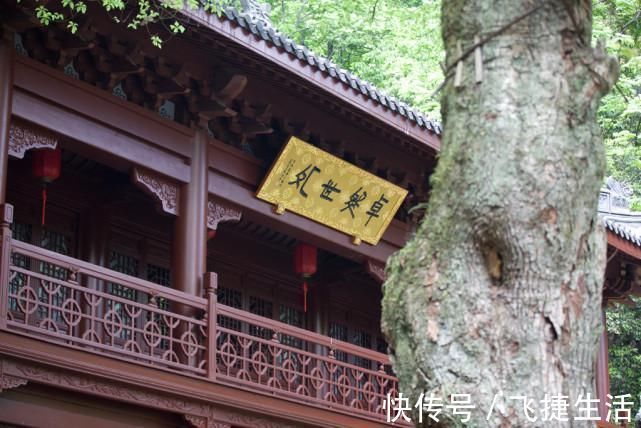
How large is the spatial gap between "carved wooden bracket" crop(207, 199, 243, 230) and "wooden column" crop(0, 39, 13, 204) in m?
2.41

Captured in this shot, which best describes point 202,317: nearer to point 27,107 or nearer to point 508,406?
point 27,107

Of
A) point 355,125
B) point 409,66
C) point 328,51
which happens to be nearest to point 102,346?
point 355,125

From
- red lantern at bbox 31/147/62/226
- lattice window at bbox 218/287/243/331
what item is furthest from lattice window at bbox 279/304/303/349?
red lantern at bbox 31/147/62/226

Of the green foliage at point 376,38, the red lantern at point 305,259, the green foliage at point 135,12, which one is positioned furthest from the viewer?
the green foliage at point 376,38

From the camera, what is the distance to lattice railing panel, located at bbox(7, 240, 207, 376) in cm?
892

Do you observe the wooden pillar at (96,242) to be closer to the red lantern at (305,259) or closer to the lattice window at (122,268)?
the lattice window at (122,268)

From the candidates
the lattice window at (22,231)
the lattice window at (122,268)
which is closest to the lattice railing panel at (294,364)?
the lattice window at (122,268)

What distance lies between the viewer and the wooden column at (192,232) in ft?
35.7

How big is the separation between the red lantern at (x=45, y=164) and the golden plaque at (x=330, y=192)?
2091 mm

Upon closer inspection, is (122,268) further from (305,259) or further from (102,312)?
(305,259)

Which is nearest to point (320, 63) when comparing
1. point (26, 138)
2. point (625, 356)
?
point (26, 138)

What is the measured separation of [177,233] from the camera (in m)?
11.0

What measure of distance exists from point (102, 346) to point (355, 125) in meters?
4.16

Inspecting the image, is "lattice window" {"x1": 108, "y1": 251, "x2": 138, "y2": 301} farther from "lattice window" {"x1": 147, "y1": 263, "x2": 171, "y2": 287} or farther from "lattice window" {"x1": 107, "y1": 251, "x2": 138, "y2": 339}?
"lattice window" {"x1": 147, "y1": 263, "x2": 171, "y2": 287}
